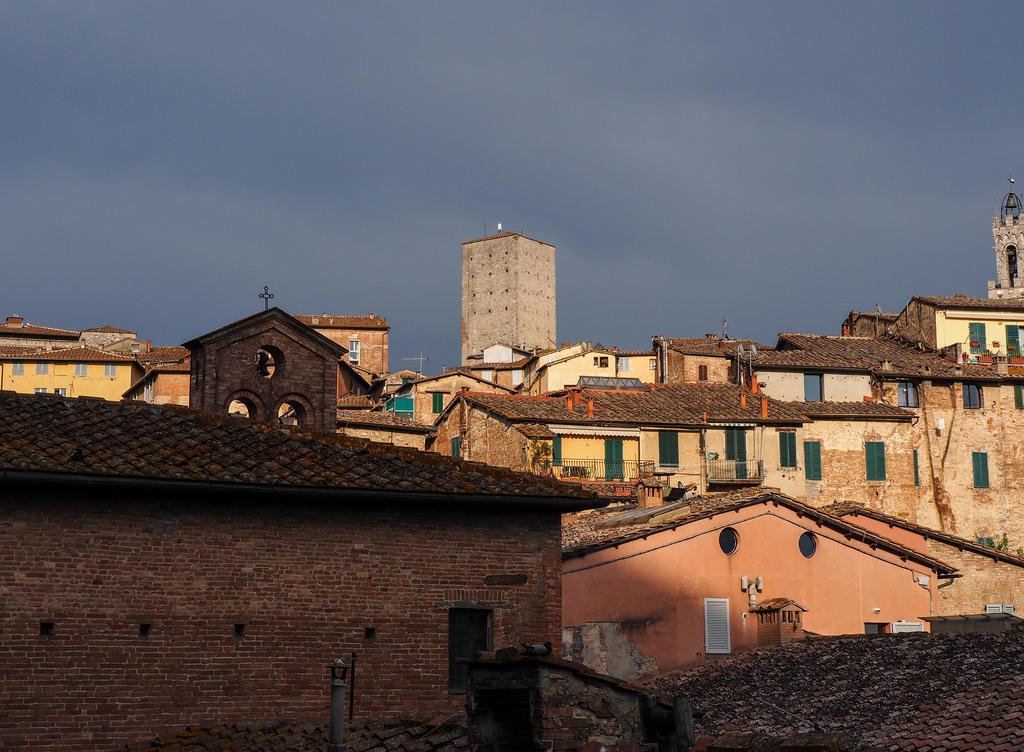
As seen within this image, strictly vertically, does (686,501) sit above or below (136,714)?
above

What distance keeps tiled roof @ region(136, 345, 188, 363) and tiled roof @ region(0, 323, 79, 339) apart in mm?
6763

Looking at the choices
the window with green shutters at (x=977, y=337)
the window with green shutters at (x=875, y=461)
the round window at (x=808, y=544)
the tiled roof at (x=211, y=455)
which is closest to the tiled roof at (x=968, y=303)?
the window with green shutters at (x=977, y=337)

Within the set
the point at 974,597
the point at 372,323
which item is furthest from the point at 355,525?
A: the point at 372,323

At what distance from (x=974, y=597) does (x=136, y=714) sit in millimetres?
25968

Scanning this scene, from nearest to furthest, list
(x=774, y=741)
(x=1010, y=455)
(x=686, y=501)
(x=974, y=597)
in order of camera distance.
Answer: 1. (x=774, y=741)
2. (x=686, y=501)
3. (x=974, y=597)
4. (x=1010, y=455)

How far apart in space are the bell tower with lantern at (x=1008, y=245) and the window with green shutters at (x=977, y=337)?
53182 millimetres

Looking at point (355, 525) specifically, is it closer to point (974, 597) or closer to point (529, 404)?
point (974, 597)

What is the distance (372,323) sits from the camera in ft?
260

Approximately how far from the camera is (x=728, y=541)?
87.9ft

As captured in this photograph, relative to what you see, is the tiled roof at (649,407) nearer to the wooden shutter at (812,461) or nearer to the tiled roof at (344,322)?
the wooden shutter at (812,461)

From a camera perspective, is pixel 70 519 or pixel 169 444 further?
pixel 169 444

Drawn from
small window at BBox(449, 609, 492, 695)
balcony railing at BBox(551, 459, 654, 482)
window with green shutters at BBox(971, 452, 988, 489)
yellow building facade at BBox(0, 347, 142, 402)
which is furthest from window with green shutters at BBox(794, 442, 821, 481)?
yellow building facade at BBox(0, 347, 142, 402)

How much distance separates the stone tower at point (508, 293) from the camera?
309 ft

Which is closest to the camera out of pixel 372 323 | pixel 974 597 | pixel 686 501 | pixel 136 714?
pixel 136 714
